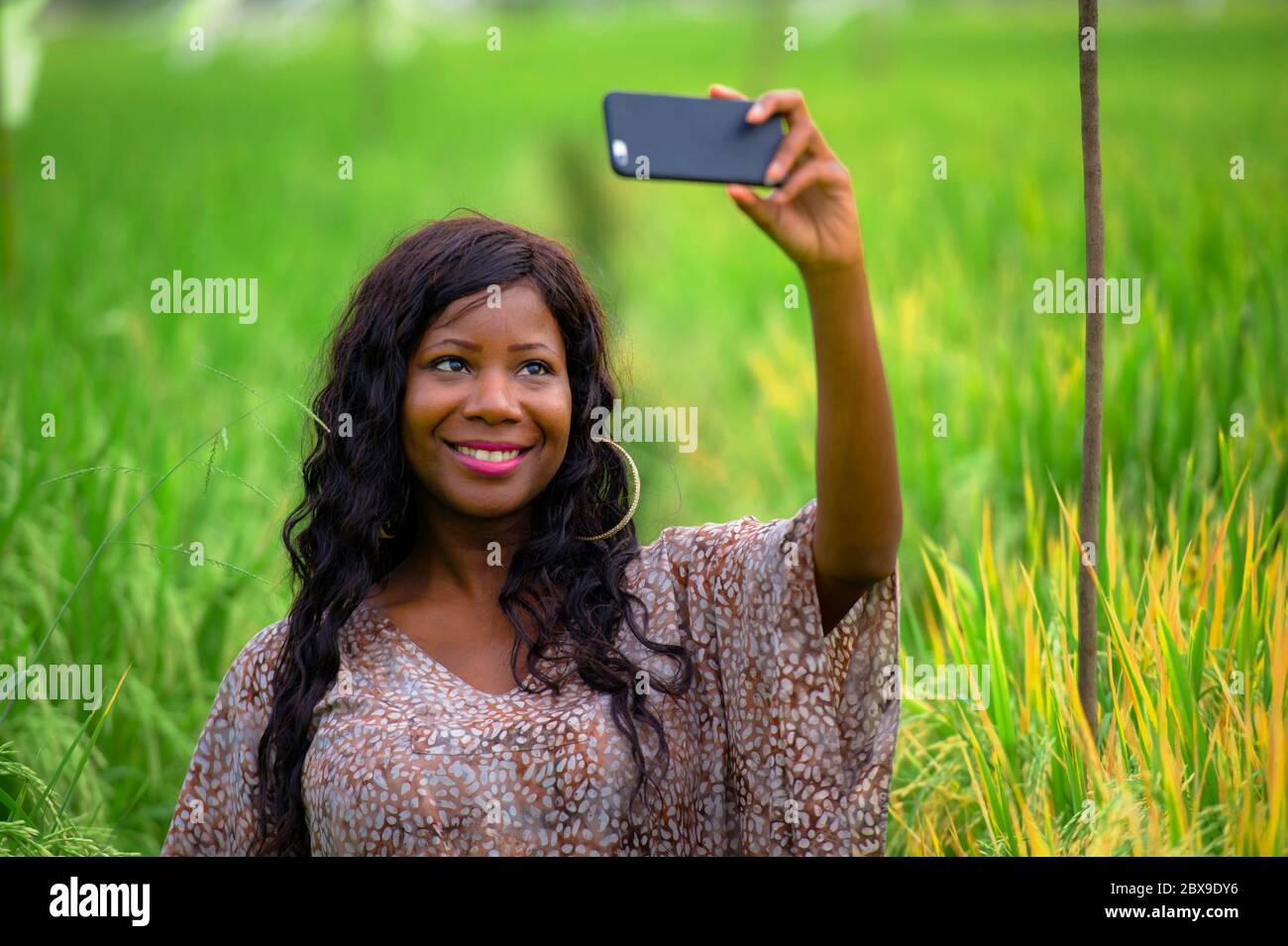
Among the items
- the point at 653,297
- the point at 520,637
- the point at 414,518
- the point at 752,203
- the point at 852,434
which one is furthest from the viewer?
the point at 653,297

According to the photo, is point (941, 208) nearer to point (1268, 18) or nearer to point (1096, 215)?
point (1268, 18)

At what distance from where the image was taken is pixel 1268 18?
7199 mm

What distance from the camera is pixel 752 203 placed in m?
1.34

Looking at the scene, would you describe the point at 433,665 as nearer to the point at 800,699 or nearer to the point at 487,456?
the point at 487,456

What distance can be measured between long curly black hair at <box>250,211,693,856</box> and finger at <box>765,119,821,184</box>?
53 cm

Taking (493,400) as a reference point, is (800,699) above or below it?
below

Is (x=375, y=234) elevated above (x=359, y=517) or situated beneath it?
elevated above

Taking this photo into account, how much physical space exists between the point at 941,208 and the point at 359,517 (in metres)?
4.11

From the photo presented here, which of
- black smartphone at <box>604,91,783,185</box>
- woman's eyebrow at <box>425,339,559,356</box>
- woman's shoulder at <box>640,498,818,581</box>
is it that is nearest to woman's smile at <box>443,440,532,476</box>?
woman's eyebrow at <box>425,339,559,356</box>

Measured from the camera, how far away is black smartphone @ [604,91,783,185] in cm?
136

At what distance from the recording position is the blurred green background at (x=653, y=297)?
3057 mm

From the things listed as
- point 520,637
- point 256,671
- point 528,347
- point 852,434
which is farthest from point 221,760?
point 852,434

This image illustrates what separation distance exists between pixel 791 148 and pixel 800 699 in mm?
665
